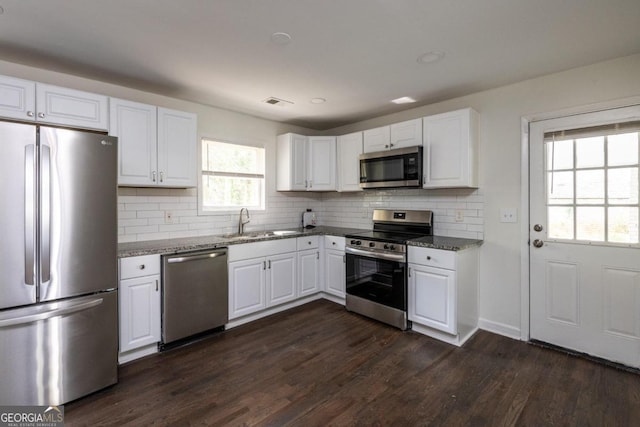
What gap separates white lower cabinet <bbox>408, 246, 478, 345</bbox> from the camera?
2.71 meters

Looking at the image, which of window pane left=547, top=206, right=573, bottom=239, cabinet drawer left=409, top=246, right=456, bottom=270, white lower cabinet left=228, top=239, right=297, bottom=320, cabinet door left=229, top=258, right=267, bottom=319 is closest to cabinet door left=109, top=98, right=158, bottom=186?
white lower cabinet left=228, top=239, right=297, bottom=320

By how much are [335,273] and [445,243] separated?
144 cm

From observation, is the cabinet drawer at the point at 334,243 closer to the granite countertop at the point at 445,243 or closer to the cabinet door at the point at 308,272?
the cabinet door at the point at 308,272

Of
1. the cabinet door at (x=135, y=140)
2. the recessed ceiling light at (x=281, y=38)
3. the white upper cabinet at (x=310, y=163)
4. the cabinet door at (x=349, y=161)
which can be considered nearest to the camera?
the recessed ceiling light at (x=281, y=38)

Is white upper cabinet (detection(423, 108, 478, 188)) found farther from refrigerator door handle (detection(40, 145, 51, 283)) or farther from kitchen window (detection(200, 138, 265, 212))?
refrigerator door handle (detection(40, 145, 51, 283))

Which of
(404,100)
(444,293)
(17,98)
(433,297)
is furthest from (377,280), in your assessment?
(17,98)

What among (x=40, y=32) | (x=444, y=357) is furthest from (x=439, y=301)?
(x=40, y=32)

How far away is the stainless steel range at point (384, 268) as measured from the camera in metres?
3.02

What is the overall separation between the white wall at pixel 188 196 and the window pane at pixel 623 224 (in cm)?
339

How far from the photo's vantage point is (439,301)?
2.79 m

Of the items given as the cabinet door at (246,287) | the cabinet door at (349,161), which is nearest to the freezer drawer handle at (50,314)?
the cabinet door at (246,287)

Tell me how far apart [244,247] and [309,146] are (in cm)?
178

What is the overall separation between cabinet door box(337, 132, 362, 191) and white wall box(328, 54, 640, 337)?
3.98ft

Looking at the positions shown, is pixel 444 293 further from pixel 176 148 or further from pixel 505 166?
pixel 176 148
